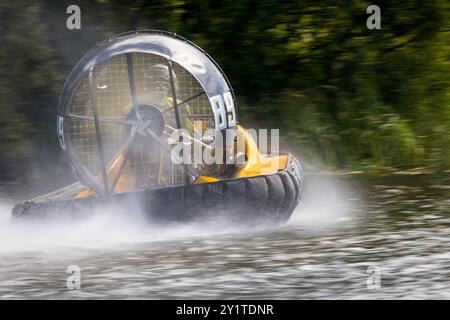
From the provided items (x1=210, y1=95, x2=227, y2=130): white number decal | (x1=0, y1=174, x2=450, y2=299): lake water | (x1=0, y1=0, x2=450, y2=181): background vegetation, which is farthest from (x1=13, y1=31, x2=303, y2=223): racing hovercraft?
(x1=0, y1=0, x2=450, y2=181): background vegetation

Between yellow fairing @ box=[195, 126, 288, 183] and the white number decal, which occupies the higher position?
the white number decal

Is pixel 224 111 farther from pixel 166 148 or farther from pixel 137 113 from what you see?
pixel 137 113

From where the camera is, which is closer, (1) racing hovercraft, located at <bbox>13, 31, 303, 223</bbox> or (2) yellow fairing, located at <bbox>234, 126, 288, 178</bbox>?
(1) racing hovercraft, located at <bbox>13, 31, 303, 223</bbox>

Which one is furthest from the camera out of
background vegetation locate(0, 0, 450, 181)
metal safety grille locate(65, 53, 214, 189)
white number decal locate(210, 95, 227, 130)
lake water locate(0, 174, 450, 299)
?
background vegetation locate(0, 0, 450, 181)

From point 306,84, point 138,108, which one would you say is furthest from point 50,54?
point 138,108

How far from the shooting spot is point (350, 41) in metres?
13.5

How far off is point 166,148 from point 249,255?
133 cm

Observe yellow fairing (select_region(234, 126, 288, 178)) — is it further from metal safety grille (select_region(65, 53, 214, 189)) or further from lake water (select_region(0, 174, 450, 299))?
lake water (select_region(0, 174, 450, 299))

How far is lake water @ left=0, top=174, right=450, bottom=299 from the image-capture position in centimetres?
787

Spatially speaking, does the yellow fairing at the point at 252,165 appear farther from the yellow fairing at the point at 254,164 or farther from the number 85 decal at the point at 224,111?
the number 85 decal at the point at 224,111

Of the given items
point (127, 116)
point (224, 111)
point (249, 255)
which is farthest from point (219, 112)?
point (249, 255)

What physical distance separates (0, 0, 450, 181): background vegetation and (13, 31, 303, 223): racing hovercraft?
3.17 m

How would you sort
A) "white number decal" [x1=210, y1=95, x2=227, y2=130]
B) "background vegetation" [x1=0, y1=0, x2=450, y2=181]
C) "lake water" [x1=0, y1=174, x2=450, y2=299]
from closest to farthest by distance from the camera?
"lake water" [x1=0, y1=174, x2=450, y2=299]
"white number decal" [x1=210, y1=95, x2=227, y2=130]
"background vegetation" [x1=0, y1=0, x2=450, y2=181]

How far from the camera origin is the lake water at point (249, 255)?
25.8ft
